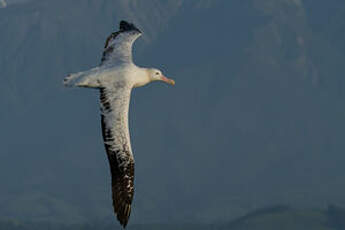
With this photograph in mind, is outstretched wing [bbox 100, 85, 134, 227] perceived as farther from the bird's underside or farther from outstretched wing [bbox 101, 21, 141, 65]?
outstretched wing [bbox 101, 21, 141, 65]

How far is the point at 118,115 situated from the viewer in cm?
2602

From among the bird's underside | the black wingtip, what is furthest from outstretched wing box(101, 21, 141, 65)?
the bird's underside

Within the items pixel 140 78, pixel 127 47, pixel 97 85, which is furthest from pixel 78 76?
pixel 127 47

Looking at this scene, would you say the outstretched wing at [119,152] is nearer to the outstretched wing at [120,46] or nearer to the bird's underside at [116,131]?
the bird's underside at [116,131]

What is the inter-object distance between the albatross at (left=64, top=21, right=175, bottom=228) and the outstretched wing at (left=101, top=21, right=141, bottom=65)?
62cm

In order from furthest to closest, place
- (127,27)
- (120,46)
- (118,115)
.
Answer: (127,27) → (120,46) → (118,115)

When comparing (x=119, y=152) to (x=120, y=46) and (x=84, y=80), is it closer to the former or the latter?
(x=84, y=80)

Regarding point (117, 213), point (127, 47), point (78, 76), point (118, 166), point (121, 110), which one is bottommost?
point (117, 213)

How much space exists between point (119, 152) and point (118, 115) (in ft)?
4.71

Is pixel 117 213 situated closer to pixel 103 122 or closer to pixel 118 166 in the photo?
pixel 118 166

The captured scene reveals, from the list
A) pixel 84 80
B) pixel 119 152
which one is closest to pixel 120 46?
pixel 84 80

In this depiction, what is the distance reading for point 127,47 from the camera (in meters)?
31.2

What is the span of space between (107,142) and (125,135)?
2.37 feet

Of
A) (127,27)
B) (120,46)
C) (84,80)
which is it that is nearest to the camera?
(84,80)
